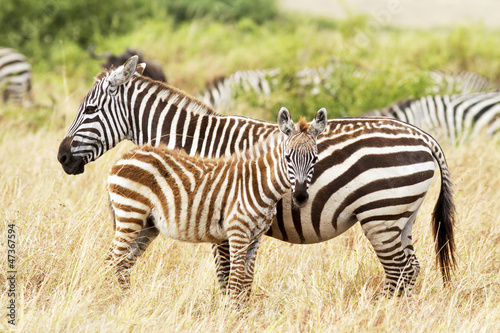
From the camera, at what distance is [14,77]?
47.9ft

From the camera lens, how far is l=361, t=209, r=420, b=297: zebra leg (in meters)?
5.11

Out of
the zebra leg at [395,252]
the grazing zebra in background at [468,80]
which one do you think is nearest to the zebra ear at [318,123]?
the zebra leg at [395,252]

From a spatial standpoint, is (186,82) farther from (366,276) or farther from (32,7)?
(366,276)

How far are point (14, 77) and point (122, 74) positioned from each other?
10.2 m

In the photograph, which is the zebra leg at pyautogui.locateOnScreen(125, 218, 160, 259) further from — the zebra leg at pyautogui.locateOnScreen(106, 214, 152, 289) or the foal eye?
the foal eye

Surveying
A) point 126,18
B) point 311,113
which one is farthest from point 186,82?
point 311,113

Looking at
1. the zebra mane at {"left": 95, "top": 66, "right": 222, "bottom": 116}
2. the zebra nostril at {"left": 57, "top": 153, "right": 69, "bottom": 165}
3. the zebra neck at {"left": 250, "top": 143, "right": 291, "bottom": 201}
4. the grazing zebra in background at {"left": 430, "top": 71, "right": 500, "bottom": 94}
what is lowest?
the zebra neck at {"left": 250, "top": 143, "right": 291, "bottom": 201}

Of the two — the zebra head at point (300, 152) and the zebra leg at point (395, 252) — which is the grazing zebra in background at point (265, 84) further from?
the zebra head at point (300, 152)

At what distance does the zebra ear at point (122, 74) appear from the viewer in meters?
5.56

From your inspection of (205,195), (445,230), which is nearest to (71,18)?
(205,195)

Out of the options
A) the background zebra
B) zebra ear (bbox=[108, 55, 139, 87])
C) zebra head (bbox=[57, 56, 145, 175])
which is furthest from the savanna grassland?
the background zebra

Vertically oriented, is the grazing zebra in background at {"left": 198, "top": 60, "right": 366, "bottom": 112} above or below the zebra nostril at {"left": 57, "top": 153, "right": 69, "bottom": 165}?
above

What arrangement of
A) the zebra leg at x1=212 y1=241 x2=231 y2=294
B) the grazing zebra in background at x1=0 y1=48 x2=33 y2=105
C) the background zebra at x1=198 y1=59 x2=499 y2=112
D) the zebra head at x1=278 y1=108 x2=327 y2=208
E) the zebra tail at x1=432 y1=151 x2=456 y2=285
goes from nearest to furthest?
the zebra head at x1=278 y1=108 x2=327 y2=208, the zebra leg at x1=212 y1=241 x2=231 y2=294, the zebra tail at x1=432 y1=151 x2=456 y2=285, the background zebra at x1=198 y1=59 x2=499 y2=112, the grazing zebra in background at x1=0 y1=48 x2=33 y2=105

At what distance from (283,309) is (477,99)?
8.02 m
